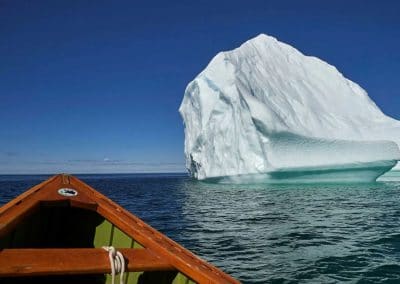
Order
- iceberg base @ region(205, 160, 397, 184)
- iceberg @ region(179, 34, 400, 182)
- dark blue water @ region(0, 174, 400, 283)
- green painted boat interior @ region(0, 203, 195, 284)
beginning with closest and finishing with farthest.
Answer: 1. green painted boat interior @ region(0, 203, 195, 284)
2. dark blue water @ region(0, 174, 400, 283)
3. iceberg @ region(179, 34, 400, 182)
4. iceberg base @ region(205, 160, 397, 184)

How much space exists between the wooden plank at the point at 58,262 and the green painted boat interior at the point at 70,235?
1.97 ft

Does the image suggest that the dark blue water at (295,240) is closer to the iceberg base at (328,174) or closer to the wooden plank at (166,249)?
the wooden plank at (166,249)

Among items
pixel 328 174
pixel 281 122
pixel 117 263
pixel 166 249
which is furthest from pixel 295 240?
pixel 328 174

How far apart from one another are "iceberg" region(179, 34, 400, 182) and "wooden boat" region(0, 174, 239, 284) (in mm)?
29291

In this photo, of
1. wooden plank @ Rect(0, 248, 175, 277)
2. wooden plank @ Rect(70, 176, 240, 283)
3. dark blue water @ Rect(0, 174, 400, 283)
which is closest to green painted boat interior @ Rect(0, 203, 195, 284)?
wooden plank @ Rect(70, 176, 240, 283)

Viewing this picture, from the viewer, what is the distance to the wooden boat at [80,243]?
8.08 ft

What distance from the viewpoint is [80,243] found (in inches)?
174

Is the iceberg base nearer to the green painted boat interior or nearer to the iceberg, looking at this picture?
the iceberg

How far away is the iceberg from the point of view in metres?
34.8

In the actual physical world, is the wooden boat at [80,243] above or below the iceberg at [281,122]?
below

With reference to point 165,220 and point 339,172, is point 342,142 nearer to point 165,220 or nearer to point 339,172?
point 339,172

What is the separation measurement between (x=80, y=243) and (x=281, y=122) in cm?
3173

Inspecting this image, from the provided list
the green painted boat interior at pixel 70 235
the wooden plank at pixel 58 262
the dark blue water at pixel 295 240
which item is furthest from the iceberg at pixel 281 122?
the wooden plank at pixel 58 262

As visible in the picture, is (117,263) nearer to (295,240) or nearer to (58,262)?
(58,262)
